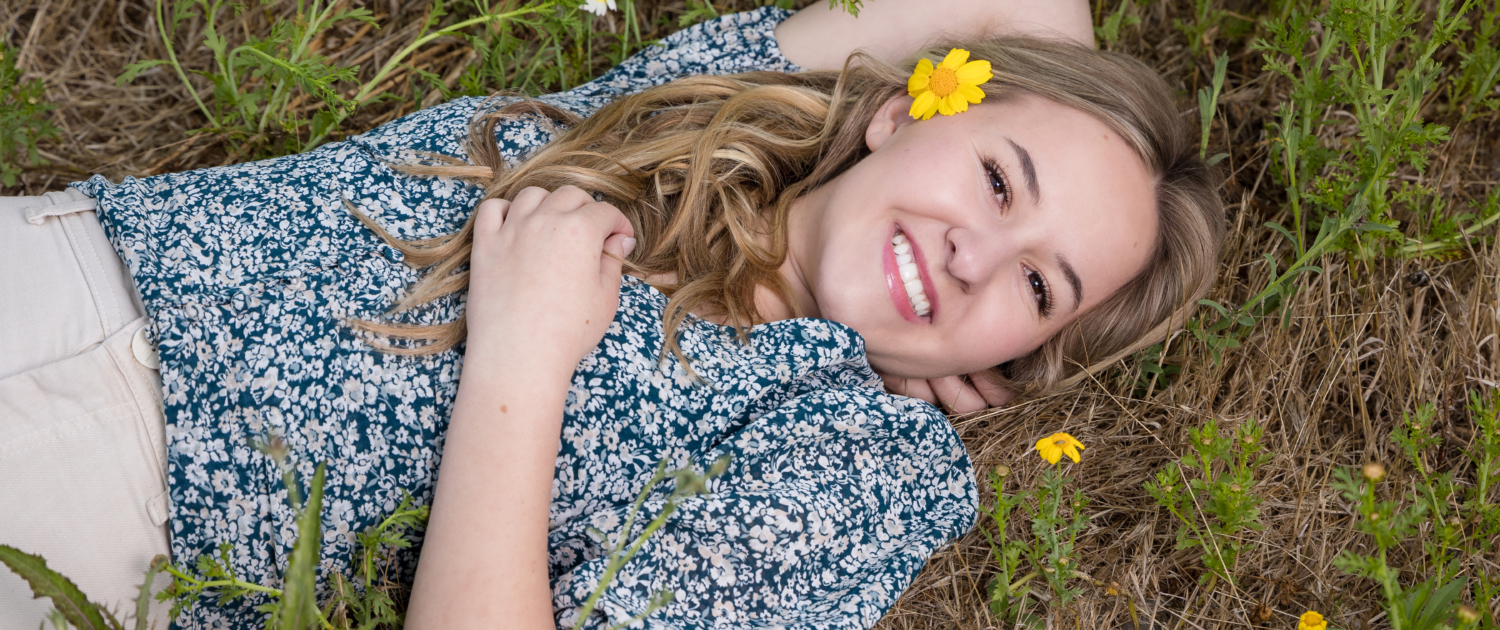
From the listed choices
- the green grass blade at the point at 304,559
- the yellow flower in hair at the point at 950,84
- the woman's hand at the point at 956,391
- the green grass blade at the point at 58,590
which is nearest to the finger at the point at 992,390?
the woman's hand at the point at 956,391

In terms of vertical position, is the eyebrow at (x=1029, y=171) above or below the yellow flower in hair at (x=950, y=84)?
below

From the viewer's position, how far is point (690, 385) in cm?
193

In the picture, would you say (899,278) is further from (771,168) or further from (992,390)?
(992,390)

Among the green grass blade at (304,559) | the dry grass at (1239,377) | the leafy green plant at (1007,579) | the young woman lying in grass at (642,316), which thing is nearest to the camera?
the green grass blade at (304,559)

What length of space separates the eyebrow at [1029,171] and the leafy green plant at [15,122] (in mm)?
2381

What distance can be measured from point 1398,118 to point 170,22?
3.54 meters

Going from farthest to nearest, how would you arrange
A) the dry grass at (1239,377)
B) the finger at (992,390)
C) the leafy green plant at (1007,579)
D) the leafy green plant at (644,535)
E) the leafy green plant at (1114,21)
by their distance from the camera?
1. the leafy green plant at (1114,21)
2. the finger at (992,390)
3. the dry grass at (1239,377)
4. the leafy green plant at (1007,579)
5. the leafy green plant at (644,535)

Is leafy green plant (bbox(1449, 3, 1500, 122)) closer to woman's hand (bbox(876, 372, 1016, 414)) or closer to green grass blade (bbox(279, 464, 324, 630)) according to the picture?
woman's hand (bbox(876, 372, 1016, 414))

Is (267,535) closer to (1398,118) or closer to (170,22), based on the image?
(170,22)

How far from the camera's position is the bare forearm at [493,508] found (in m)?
1.57

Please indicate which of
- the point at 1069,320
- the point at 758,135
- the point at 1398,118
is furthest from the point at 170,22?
the point at 1398,118

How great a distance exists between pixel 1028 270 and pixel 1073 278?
0.10m

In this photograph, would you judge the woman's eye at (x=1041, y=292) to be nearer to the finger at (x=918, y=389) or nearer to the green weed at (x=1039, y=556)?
the green weed at (x=1039, y=556)

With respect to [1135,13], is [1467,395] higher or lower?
lower
